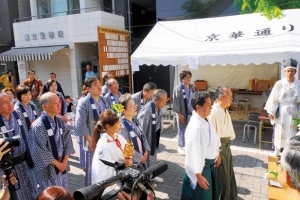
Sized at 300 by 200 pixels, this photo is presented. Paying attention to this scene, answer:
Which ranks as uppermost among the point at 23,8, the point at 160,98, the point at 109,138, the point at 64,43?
the point at 23,8

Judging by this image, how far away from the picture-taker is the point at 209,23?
277 inches

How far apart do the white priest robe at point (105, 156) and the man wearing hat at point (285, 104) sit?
3516mm

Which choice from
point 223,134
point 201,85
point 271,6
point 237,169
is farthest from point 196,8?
point 223,134

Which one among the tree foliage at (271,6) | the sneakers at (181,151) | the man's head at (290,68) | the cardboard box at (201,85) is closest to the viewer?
the man's head at (290,68)

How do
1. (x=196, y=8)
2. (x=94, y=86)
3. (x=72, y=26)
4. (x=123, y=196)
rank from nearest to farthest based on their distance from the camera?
(x=123, y=196), (x=94, y=86), (x=196, y=8), (x=72, y=26)

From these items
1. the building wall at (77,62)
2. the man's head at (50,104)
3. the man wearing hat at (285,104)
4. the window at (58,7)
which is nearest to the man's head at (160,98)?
the man's head at (50,104)

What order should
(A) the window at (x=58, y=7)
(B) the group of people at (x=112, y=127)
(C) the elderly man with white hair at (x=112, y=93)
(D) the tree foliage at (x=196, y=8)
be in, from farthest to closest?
(A) the window at (x=58, y=7) → (D) the tree foliage at (x=196, y=8) → (C) the elderly man with white hair at (x=112, y=93) → (B) the group of people at (x=112, y=127)

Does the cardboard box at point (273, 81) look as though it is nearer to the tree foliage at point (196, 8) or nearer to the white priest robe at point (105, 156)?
the tree foliage at point (196, 8)

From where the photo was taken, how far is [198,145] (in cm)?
231

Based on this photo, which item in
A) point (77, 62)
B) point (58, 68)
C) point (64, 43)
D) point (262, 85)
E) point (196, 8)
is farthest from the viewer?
point (58, 68)

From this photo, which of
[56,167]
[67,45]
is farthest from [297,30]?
[67,45]

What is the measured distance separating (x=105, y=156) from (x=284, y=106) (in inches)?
151

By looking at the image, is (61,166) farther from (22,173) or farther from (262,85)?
(262,85)

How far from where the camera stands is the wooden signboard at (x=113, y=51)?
28.9 ft
